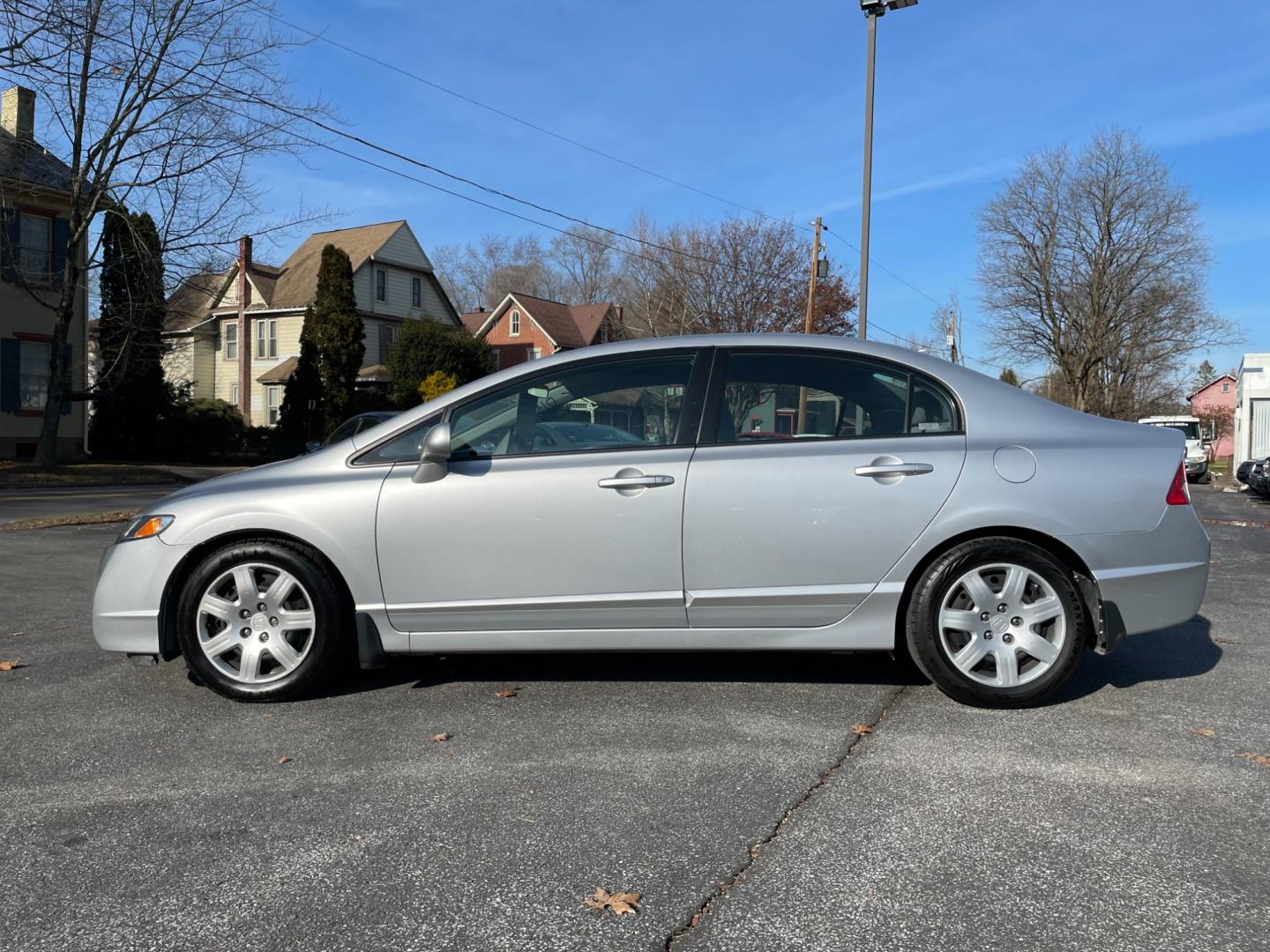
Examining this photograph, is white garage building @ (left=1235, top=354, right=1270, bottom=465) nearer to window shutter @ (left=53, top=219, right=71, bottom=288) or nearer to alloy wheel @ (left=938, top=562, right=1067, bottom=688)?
alloy wheel @ (left=938, top=562, right=1067, bottom=688)

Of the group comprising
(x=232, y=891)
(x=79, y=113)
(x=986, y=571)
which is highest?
(x=79, y=113)

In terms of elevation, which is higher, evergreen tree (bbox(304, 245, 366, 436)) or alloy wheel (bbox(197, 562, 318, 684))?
evergreen tree (bbox(304, 245, 366, 436))

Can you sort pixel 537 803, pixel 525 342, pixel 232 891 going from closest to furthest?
pixel 232 891
pixel 537 803
pixel 525 342

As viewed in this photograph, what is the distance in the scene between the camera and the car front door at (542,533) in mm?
4254

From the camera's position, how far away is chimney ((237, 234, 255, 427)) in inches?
1690

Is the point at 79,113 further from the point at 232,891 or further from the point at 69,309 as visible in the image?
the point at 232,891

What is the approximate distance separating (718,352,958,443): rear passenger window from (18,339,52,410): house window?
2790 cm

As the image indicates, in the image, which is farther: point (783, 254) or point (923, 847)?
point (783, 254)

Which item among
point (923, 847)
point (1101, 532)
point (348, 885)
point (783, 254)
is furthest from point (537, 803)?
point (783, 254)

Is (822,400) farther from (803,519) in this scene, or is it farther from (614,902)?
(614,902)

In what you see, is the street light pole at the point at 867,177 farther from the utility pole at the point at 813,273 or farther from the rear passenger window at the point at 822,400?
the rear passenger window at the point at 822,400

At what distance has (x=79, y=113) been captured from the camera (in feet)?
70.1

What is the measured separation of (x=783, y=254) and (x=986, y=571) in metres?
31.1

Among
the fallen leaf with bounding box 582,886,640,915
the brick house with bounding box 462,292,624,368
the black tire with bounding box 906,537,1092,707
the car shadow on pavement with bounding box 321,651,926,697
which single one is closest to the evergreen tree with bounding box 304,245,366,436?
the brick house with bounding box 462,292,624,368
